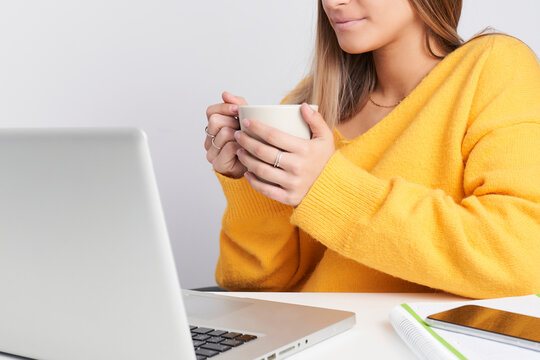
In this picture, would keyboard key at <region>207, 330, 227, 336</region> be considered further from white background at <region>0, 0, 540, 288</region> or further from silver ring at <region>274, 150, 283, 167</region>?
white background at <region>0, 0, 540, 288</region>

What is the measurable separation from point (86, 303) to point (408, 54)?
0.91 metres

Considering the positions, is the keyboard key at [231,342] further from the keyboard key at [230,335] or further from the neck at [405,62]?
the neck at [405,62]

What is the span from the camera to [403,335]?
0.62 m

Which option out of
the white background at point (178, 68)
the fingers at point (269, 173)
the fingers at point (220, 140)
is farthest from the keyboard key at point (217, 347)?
the white background at point (178, 68)

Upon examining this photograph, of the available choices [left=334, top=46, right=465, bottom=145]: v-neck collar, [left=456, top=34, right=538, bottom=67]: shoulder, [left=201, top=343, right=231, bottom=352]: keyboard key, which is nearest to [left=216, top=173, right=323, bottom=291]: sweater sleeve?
[left=334, top=46, right=465, bottom=145]: v-neck collar

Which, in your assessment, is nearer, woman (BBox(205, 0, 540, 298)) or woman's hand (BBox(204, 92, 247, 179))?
woman (BBox(205, 0, 540, 298))

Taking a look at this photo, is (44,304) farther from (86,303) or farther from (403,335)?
(403,335)

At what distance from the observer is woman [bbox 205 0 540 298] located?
83cm

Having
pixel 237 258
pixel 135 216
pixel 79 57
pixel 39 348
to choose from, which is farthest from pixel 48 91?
pixel 135 216

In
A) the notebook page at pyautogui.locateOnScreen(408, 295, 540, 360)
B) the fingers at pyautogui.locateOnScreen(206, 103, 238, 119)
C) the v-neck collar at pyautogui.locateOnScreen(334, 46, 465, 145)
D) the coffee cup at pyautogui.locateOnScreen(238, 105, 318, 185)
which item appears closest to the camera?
the notebook page at pyautogui.locateOnScreen(408, 295, 540, 360)

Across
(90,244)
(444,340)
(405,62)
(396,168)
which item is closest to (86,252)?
(90,244)

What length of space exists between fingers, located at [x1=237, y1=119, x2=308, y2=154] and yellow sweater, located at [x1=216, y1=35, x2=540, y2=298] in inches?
2.5

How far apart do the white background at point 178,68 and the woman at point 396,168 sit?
1.36 feet

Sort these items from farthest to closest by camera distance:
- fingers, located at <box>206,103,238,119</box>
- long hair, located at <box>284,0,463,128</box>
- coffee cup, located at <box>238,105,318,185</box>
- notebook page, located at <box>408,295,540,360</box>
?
long hair, located at <box>284,0,463,128</box>, fingers, located at <box>206,103,238,119</box>, coffee cup, located at <box>238,105,318,185</box>, notebook page, located at <box>408,295,540,360</box>
